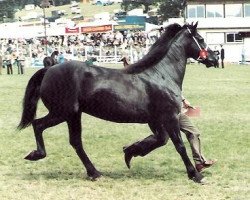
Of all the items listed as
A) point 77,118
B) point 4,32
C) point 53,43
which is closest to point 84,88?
point 77,118

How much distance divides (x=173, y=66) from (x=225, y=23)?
5711 centimetres

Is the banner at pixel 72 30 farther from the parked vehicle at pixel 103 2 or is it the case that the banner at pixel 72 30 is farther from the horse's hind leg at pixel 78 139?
the parked vehicle at pixel 103 2

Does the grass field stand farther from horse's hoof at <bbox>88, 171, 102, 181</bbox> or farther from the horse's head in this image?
the horse's head

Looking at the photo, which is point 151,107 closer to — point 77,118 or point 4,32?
point 77,118

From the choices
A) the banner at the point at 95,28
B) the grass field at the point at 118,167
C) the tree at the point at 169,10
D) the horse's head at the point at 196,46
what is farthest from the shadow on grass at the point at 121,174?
the tree at the point at 169,10

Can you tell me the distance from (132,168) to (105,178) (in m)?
0.90

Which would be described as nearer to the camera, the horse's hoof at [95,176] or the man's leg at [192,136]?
the horse's hoof at [95,176]

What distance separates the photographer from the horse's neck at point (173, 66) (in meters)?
9.37

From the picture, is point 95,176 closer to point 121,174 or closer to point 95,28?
point 121,174

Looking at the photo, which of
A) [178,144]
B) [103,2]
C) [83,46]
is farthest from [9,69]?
[103,2]

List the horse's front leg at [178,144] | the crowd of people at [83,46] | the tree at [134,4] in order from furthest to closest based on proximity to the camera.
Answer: the tree at [134,4] → the crowd of people at [83,46] → the horse's front leg at [178,144]

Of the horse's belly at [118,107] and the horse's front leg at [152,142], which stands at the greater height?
the horse's belly at [118,107]

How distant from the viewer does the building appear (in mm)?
58419

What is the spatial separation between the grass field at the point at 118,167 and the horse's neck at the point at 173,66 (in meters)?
1.38
